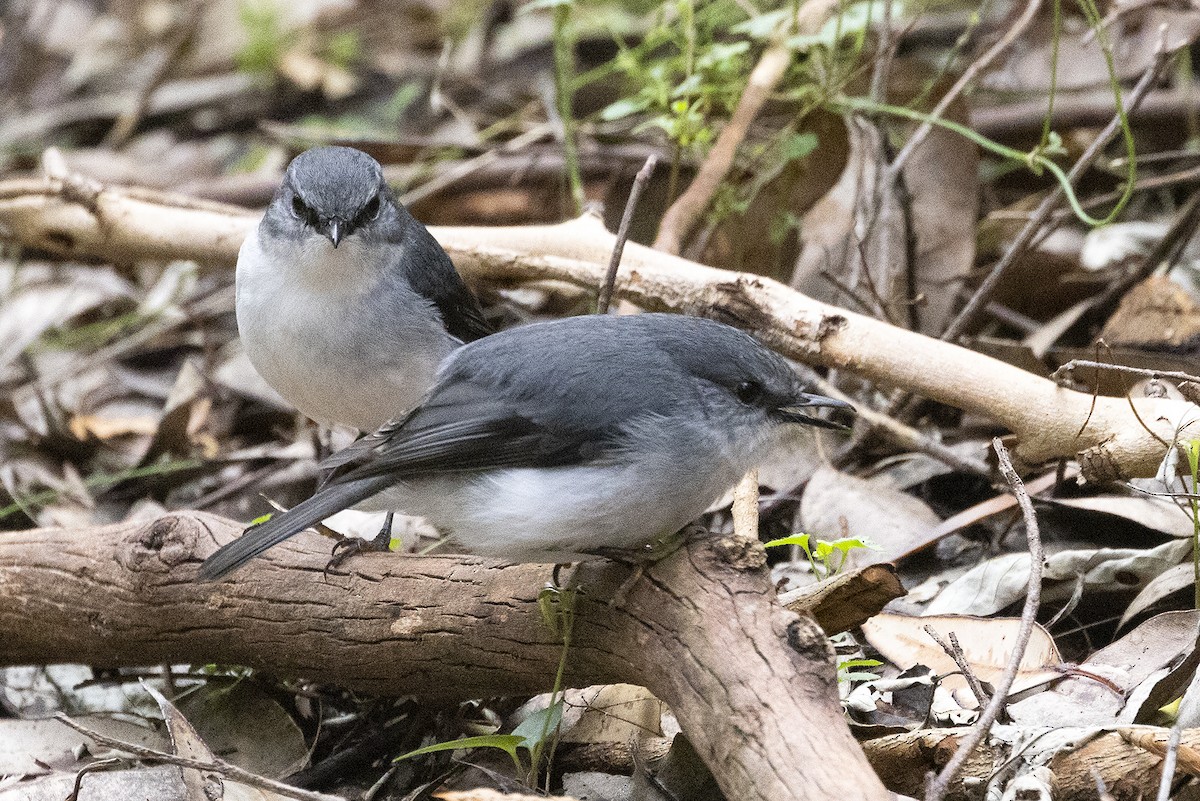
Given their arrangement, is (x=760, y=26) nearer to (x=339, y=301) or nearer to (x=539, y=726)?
(x=339, y=301)

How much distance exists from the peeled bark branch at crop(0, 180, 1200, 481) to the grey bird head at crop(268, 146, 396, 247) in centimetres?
74

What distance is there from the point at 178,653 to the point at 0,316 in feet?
13.8

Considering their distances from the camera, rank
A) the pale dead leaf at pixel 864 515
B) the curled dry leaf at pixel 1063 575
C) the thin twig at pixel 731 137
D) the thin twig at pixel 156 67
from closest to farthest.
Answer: the curled dry leaf at pixel 1063 575 < the pale dead leaf at pixel 864 515 < the thin twig at pixel 731 137 < the thin twig at pixel 156 67

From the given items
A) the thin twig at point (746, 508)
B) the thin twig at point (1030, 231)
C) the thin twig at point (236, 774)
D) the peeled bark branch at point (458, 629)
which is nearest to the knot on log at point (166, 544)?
the peeled bark branch at point (458, 629)

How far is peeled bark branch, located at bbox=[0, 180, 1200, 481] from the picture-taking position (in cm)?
354

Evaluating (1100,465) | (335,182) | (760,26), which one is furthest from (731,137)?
(1100,465)

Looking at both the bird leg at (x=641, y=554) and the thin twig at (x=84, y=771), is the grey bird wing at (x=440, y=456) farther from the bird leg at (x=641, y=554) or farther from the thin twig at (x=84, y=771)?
the thin twig at (x=84, y=771)

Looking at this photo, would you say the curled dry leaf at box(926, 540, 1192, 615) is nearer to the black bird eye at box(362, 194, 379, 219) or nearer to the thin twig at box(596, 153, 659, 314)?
the thin twig at box(596, 153, 659, 314)

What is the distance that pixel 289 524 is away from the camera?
306cm

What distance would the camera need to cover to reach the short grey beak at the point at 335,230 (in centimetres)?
385

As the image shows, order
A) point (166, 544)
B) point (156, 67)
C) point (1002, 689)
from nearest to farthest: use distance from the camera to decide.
→ 1. point (1002, 689)
2. point (166, 544)
3. point (156, 67)

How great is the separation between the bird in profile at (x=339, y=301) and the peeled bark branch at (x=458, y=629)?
20.9 inches

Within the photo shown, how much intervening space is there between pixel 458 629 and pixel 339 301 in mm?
1213

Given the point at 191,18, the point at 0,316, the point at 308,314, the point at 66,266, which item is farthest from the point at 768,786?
the point at 191,18
